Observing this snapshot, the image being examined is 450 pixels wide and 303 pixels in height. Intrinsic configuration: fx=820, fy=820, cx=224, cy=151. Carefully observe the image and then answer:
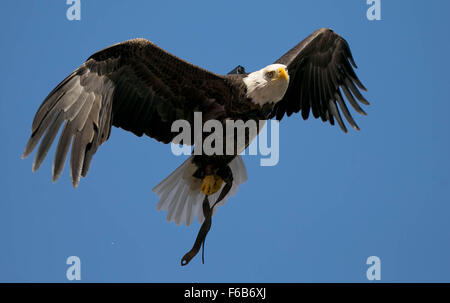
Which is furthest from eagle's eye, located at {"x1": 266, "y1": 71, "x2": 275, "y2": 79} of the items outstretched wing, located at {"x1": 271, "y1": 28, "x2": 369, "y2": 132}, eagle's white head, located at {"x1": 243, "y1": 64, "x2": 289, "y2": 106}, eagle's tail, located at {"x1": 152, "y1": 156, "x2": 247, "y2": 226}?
eagle's tail, located at {"x1": 152, "y1": 156, "x2": 247, "y2": 226}

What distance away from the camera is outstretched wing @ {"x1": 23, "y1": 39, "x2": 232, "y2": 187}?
269 inches

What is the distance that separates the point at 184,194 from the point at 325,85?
1792 millimetres

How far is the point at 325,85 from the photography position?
325 inches

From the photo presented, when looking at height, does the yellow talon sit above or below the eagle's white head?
below

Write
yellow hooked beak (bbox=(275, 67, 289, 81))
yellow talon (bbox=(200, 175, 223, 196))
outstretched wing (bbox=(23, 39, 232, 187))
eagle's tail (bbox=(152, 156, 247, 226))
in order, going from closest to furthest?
outstretched wing (bbox=(23, 39, 232, 187))
yellow hooked beak (bbox=(275, 67, 289, 81))
yellow talon (bbox=(200, 175, 223, 196))
eagle's tail (bbox=(152, 156, 247, 226))

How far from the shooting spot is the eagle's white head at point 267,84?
7184mm

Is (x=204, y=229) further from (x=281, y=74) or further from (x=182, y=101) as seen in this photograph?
(x=281, y=74)

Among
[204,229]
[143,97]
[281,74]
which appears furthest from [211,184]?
[281,74]

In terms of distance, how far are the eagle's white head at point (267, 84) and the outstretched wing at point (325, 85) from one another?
2.99 ft

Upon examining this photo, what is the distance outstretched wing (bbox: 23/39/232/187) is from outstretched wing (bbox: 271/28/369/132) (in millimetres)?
1097

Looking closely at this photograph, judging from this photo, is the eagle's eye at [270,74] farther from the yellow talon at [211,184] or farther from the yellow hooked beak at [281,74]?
the yellow talon at [211,184]

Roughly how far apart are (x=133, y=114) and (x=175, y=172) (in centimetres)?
93

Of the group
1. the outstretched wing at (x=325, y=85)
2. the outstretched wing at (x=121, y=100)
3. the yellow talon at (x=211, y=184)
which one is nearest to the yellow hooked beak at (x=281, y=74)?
the outstretched wing at (x=121, y=100)

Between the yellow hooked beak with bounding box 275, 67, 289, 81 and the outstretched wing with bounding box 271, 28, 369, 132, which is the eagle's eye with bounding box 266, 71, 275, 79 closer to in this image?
the yellow hooked beak with bounding box 275, 67, 289, 81
